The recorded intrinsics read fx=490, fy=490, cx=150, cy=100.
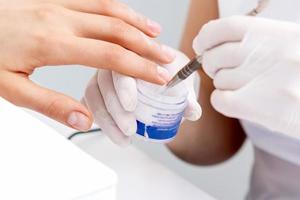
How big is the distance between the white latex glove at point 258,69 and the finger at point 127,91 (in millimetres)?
116

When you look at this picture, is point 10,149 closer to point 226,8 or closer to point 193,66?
point 193,66

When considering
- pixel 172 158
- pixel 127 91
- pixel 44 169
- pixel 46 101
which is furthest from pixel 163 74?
pixel 172 158

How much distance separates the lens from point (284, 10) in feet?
2.95

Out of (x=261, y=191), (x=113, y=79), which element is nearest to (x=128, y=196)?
(x=113, y=79)

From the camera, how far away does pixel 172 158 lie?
5.18 ft

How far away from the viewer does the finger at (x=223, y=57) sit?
649mm

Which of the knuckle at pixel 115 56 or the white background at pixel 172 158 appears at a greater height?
the knuckle at pixel 115 56

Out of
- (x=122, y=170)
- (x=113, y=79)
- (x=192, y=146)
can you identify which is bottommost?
(x=192, y=146)

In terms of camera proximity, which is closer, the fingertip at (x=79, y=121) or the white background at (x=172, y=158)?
the fingertip at (x=79, y=121)

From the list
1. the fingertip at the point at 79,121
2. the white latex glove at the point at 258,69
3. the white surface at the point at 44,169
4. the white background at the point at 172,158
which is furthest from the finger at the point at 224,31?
the white background at the point at 172,158

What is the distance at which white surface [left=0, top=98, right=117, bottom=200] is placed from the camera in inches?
13.4

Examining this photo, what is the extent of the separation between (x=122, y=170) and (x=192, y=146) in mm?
325

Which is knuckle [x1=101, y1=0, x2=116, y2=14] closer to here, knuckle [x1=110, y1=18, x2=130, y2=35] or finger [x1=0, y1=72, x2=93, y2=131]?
knuckle [x1=110, y1=18, x2=130, y2=35]

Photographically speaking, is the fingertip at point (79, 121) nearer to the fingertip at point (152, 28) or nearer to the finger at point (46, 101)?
the finger at point (46, 101)
